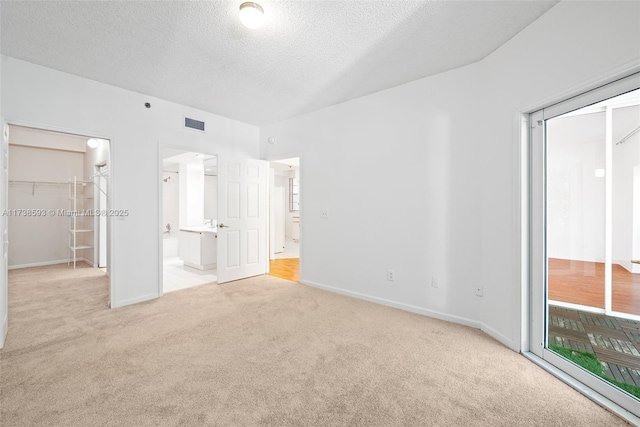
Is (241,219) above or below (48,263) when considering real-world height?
above

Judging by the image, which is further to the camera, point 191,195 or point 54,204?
point 191,195

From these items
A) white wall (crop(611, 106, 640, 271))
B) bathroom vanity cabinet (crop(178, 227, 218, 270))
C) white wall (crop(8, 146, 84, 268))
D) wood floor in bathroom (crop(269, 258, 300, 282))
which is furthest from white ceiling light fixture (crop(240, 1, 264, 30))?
white wall (crop(8, 146, 84, 268))

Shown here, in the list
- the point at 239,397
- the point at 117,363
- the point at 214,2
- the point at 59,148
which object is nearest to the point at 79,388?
the point at 117,363

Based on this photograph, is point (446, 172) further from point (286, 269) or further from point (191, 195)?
point (191, 195)

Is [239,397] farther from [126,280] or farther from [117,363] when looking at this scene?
[126,280]

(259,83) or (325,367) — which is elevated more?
(259,83)

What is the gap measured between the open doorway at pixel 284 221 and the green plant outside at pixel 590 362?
10.7ft

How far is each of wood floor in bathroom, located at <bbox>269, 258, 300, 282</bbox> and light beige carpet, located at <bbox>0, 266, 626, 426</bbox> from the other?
158 centimetres

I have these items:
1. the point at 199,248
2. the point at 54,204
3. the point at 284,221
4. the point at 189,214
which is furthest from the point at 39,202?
the point at 284,221

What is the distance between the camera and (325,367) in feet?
6.84

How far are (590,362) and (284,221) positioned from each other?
7.42 m

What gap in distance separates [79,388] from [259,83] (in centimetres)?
323

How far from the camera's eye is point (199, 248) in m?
5.27

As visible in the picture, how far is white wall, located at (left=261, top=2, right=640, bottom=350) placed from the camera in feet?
6.37
